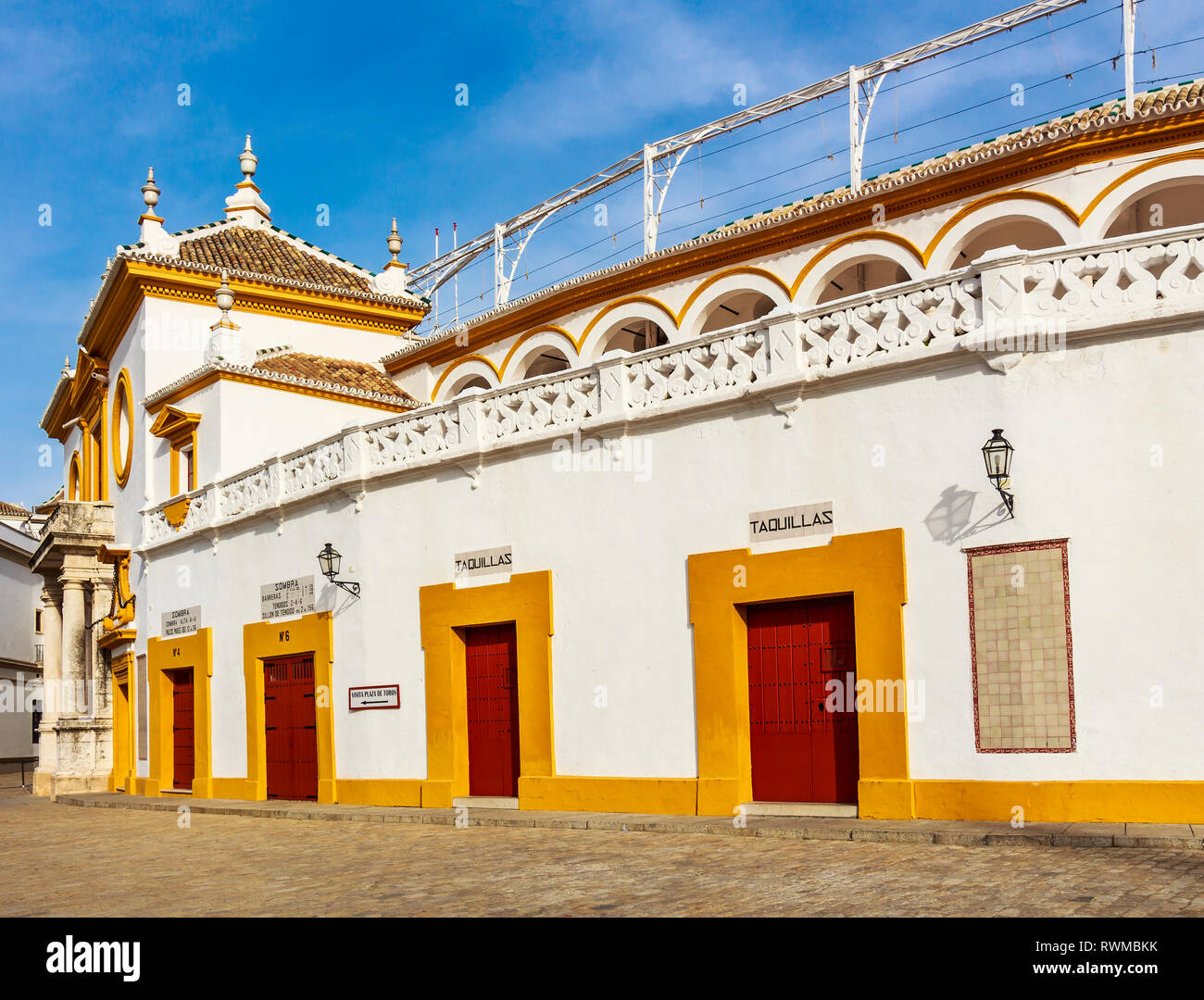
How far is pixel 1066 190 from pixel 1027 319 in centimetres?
785

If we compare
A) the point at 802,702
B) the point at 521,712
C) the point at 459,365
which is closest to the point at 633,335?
the point at 459,365

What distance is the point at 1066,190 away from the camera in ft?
54.7

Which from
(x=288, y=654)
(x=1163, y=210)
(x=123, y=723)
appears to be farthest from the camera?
(x=123, y=723)

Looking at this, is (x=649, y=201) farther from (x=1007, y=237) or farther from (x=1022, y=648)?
(x=1022, y=648)

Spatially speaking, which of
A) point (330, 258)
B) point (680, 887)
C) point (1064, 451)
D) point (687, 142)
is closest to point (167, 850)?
point (680, 887)

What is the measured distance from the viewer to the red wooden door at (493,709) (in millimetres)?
13633

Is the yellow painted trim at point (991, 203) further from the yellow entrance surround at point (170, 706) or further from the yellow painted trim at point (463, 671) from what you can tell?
the yellow entrance surround at point (170, 706)

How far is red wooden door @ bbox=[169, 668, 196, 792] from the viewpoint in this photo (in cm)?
2003

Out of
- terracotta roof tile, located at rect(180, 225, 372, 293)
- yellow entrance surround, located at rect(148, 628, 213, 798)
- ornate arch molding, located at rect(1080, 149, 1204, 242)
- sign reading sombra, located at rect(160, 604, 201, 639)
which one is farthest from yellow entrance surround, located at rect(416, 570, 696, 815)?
terracotta roof tile, located at rect(180, 225, 372, 293)

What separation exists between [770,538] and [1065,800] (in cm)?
336

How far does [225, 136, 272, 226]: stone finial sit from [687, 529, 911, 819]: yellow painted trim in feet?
63.9

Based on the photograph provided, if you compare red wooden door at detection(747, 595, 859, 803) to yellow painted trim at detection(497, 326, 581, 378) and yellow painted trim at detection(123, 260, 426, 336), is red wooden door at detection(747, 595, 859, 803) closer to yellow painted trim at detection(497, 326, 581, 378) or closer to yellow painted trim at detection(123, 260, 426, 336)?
yellow painted trim at detection(497, 326, 581, 378)

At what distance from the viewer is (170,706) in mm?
20594
